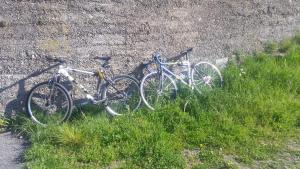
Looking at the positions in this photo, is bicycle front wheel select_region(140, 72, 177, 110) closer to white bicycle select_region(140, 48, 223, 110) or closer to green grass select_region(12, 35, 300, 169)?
white bicycle select_region(140, 48, 223, 110)

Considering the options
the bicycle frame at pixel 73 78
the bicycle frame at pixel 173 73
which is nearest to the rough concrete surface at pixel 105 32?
the bicycle frame at pixel 73 78

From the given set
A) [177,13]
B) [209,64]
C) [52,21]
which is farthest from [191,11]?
[52,21]

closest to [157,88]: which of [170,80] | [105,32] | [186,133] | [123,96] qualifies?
[170,80]

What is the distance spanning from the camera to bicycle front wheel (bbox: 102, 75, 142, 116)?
6.05 metres

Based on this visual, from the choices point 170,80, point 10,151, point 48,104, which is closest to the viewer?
point 10,151

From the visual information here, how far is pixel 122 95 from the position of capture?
242 inches

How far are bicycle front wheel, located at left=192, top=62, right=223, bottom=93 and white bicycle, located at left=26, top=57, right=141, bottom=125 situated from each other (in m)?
1.02

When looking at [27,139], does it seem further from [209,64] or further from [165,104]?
[209,64]

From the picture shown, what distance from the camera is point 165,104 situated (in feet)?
19.9

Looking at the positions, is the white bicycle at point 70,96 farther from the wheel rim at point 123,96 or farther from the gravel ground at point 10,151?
the gravel ground at point 10,151

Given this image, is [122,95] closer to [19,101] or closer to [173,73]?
[173,73]

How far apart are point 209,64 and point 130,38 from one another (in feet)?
4.80

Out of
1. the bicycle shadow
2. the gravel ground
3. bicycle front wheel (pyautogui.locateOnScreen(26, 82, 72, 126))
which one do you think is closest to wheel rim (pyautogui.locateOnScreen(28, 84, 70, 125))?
bicycle front wheel (pyautogui.locateOnScreen(26, 82, 72, 126))

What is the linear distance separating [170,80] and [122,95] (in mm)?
783
